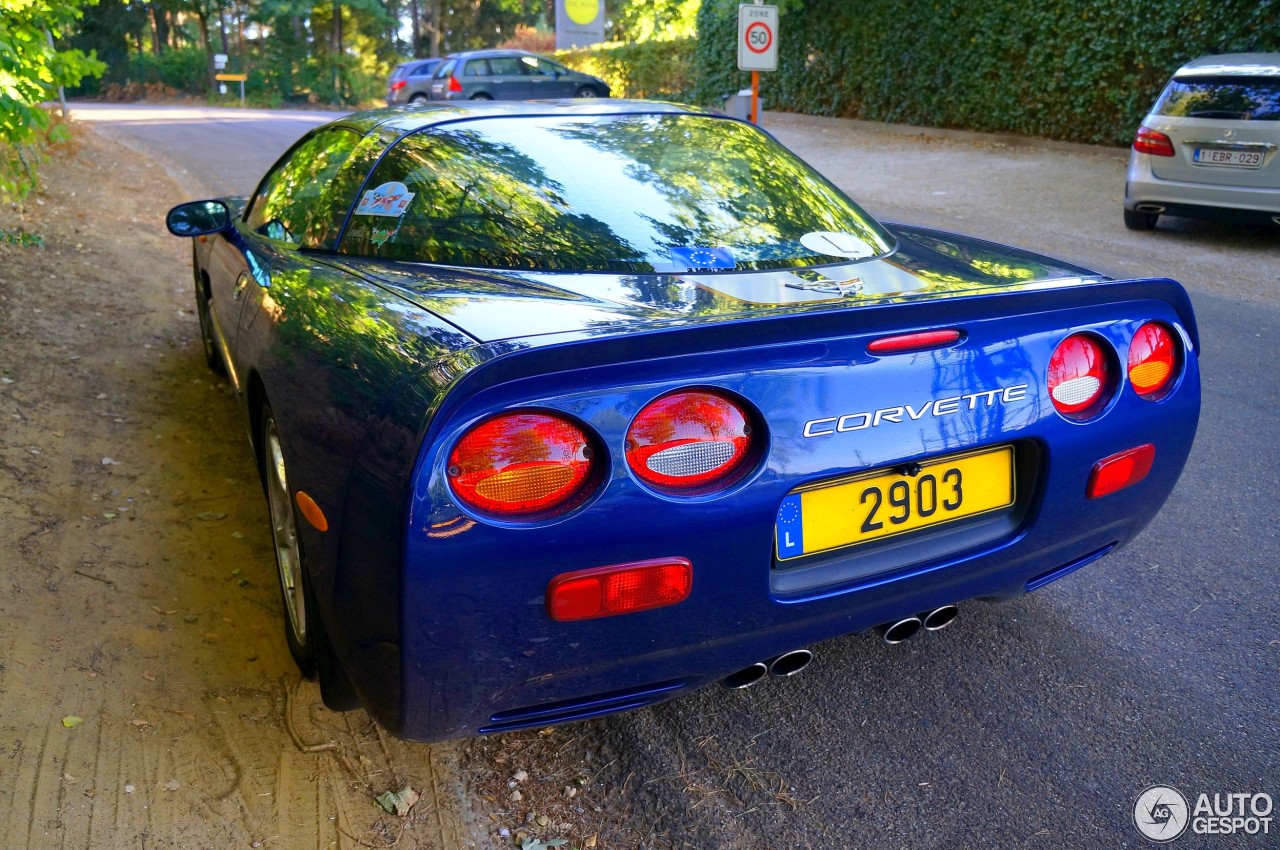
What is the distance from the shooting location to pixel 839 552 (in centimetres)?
216

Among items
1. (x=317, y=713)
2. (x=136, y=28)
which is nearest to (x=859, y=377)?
(x=317, y=713)

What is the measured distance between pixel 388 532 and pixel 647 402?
49cm

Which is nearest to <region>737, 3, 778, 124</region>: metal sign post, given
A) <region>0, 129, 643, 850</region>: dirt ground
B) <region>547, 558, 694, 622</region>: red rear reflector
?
<region>0, 129, 643, 850</region>: dirt ground

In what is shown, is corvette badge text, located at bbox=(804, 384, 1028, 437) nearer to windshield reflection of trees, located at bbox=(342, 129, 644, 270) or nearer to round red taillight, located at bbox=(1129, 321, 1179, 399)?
round red taillight, located at bbox=(1129, 321, 1179, 399)

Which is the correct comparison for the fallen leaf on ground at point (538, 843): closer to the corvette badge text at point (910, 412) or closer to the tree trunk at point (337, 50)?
the corvette badge text at point (910, 412)

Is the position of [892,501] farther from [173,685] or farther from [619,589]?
[173,685]

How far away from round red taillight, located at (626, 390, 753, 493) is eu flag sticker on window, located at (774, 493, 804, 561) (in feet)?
0.44

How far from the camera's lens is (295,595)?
2.68 meters

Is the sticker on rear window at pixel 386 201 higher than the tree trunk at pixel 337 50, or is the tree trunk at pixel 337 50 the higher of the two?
the tree trunk at pixel 337 50

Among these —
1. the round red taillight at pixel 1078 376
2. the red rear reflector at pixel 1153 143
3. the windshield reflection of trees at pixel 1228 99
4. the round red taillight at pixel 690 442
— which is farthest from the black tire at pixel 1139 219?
the round red taillight at pixel 690 442

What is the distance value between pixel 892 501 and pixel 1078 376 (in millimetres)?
541

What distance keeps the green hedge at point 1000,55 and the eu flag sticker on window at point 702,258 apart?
12232mm

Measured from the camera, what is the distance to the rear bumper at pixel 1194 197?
850 centimetres

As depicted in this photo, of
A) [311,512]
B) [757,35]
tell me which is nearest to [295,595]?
[311,512]
